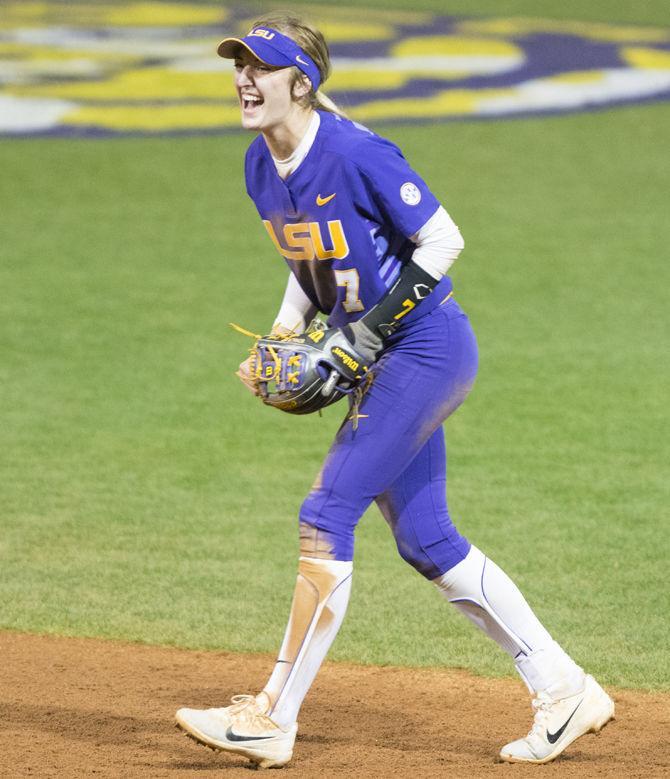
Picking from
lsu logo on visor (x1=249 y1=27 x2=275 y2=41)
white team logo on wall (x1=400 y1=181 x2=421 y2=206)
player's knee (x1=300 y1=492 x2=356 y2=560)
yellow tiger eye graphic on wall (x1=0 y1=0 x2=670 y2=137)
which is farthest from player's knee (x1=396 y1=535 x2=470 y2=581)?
yellow tiger eye graphic on wall (x1=0 y1=0 x2=670 y2=137)

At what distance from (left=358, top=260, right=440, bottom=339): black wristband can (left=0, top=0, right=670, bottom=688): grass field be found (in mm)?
1573

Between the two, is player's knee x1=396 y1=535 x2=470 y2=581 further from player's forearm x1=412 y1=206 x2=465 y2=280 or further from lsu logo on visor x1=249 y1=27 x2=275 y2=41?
lsu logo on visor x1=249 y1=27 x2=275 y2=41

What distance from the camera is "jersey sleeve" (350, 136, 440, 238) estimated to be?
3596 millimetres

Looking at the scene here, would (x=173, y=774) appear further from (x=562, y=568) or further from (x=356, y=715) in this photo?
(x=562, y=568)

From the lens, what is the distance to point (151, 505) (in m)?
6.34

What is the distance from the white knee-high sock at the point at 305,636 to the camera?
3.67m

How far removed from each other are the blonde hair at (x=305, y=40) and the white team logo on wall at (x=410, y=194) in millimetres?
366

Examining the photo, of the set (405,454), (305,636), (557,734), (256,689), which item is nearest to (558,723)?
(557,734)

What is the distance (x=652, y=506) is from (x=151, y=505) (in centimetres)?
222

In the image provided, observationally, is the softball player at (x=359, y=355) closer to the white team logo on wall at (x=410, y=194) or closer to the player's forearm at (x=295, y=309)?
the white team logo on wall at (x=410, y=194)

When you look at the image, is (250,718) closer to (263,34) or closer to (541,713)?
(541,713)

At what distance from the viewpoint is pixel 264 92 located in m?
3.65

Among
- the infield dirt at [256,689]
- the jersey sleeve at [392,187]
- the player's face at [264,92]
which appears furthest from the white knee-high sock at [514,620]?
the player's face at [264,92]

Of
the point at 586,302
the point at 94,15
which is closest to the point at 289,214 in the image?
the point at 586,302
